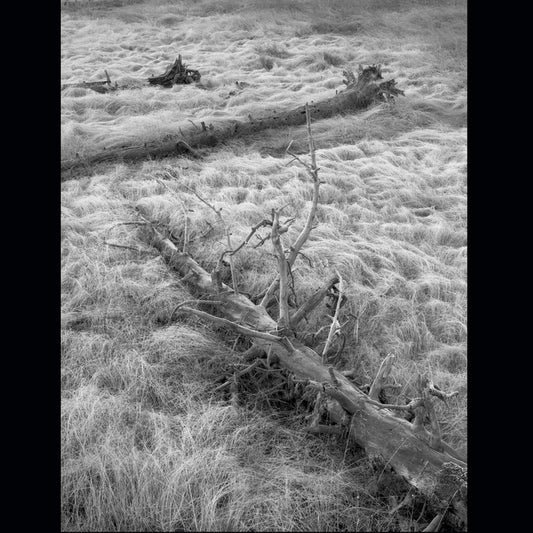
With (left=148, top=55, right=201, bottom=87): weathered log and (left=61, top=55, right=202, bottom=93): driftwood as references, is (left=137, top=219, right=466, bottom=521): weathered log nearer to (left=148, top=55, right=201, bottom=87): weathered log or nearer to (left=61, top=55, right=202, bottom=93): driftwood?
(left=61, top=55, right=202, bottom=93): driftwood

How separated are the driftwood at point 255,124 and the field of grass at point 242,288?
24cm

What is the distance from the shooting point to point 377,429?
6.98 feet

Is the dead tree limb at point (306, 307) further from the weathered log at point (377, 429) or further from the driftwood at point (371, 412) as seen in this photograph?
the weathered log at point (377, 429)

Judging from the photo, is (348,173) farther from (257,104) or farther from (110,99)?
(110,99)

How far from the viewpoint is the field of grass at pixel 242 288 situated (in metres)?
1.96

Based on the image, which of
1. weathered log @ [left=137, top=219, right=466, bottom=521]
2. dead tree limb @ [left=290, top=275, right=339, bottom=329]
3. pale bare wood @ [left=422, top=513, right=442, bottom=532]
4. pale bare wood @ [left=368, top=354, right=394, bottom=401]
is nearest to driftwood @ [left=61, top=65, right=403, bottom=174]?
weathered log @ [left=137, top=219, right=466, bottom=521]

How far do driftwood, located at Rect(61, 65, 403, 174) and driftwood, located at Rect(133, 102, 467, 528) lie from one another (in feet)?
13.7

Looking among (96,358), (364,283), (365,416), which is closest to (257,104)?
(364,283)

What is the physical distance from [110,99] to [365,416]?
8640mm

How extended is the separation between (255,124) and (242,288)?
15.8ft

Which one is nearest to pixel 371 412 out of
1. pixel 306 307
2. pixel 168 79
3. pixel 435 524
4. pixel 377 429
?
pixel 377 429

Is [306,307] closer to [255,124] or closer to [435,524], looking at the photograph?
[435,524]

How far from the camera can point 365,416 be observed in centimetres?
220

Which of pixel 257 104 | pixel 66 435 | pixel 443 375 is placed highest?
pixel 257 104
